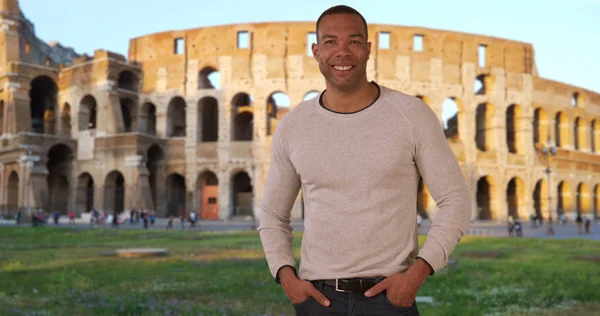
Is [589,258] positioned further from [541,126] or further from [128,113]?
[128,113]

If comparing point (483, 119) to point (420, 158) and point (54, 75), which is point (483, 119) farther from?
point (420, 158)

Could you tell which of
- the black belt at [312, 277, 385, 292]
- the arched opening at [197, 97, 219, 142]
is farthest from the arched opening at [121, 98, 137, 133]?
the black belt at [312, 277, 385, 292]

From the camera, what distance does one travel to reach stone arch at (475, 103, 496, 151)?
4003 centimetres

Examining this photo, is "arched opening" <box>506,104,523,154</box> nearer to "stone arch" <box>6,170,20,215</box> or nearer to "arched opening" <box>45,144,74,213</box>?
"arched opening" <box>45,144,74,213</box>

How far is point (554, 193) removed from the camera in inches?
1628

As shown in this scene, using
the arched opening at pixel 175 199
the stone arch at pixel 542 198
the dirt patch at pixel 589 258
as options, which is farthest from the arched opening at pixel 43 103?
the dirt patch at pixel 589 258

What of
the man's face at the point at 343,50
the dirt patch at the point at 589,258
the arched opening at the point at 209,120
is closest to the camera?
the man's face at the point at 343,50

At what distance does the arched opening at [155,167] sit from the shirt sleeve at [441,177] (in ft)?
Answer: 123

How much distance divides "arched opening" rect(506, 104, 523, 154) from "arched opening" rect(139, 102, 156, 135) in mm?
26270

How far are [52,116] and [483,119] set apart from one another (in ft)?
106

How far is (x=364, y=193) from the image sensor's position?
2.09m

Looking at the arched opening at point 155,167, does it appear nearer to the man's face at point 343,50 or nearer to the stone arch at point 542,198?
the stone arch at point 542,198

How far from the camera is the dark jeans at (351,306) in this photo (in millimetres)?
2025

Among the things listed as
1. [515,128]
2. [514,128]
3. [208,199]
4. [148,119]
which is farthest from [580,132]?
[148,119]
